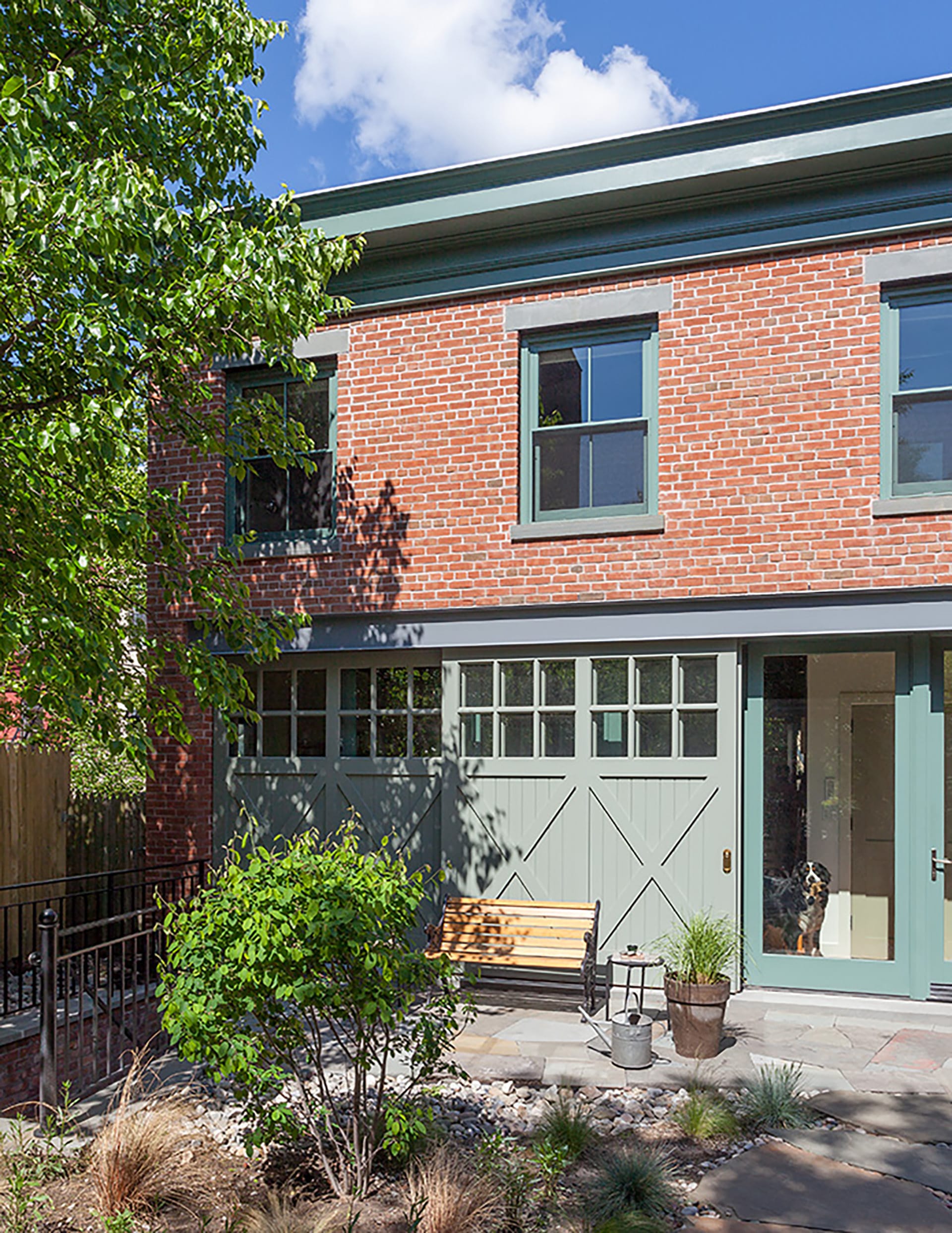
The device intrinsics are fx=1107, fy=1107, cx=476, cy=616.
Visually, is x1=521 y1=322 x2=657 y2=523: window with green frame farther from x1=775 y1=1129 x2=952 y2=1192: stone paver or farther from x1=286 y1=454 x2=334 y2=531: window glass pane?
x1=775 y1=1129 x2=952 y2=1192: stone paver

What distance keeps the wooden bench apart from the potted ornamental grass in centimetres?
97

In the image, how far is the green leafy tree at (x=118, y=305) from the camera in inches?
241

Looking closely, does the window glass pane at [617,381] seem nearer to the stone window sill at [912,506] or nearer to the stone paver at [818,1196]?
the stone window sill at [912,506]

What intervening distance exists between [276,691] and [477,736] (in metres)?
2.25

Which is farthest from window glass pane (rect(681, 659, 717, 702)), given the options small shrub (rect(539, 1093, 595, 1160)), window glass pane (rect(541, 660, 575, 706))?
small shrub (rect(539, 1093, 595, 1160))

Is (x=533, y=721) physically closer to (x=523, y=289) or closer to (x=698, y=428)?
(x=698, y=428)

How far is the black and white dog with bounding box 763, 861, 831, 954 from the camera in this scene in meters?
9.21

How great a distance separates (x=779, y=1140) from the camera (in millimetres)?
6059

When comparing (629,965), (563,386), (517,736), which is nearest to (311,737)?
(517,736)

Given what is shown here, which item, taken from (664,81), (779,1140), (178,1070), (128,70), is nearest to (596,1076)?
(779,1140)

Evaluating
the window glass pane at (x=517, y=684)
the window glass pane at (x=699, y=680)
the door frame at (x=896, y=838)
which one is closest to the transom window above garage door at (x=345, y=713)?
the window glass pane at (x=517, y=684)

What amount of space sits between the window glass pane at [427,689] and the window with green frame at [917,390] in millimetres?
4299

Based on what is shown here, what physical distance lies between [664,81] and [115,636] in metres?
11.4

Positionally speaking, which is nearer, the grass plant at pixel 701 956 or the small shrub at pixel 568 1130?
the small shrub at pixel 568 1130
